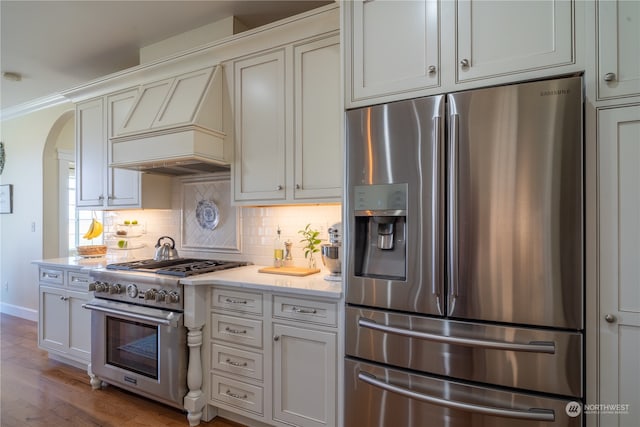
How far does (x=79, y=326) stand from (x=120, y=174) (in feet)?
4.42

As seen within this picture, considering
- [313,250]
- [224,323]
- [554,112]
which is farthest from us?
[313,250]

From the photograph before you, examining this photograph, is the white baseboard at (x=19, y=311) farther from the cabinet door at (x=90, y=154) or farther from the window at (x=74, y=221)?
the cabinet door at (x=90, y=154)

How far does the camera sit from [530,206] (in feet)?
4.43

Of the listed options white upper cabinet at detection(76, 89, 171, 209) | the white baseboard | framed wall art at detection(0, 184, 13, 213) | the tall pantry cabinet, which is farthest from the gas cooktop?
framed wall art at detection(0, 184, 13, 213)

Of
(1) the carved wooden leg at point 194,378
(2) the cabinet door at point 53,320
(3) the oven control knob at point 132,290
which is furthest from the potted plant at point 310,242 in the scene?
(2) the cabinet door at point 53,320

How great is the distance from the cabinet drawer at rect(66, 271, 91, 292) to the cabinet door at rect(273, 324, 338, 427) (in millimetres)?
1864

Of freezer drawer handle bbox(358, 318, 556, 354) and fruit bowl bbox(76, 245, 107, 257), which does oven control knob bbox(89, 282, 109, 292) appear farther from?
freezer drawer handle bbox(358, 318, 556, 354)

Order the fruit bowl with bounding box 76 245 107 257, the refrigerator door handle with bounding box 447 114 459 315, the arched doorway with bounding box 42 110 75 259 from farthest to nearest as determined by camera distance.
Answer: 1. the arched doorway with bounding box 42 110 75 259
2. the fruit bowl with bounding box 76 245 107 257
3. the refrigerator door handle with bounding box 447 114 459 315

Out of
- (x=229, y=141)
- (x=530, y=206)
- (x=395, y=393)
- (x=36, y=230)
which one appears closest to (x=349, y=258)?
(x=395, y=393)

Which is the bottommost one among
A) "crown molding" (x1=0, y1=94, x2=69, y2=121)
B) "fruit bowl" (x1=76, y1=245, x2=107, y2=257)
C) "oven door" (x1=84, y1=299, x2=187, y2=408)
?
"oven door" (x1=84, y1=299, x2=187, y2=408)

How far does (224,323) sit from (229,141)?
4.22 ft

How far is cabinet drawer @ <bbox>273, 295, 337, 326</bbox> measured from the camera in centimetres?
184

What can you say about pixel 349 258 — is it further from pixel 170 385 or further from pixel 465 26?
pixel 170 385

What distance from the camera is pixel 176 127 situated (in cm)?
240
